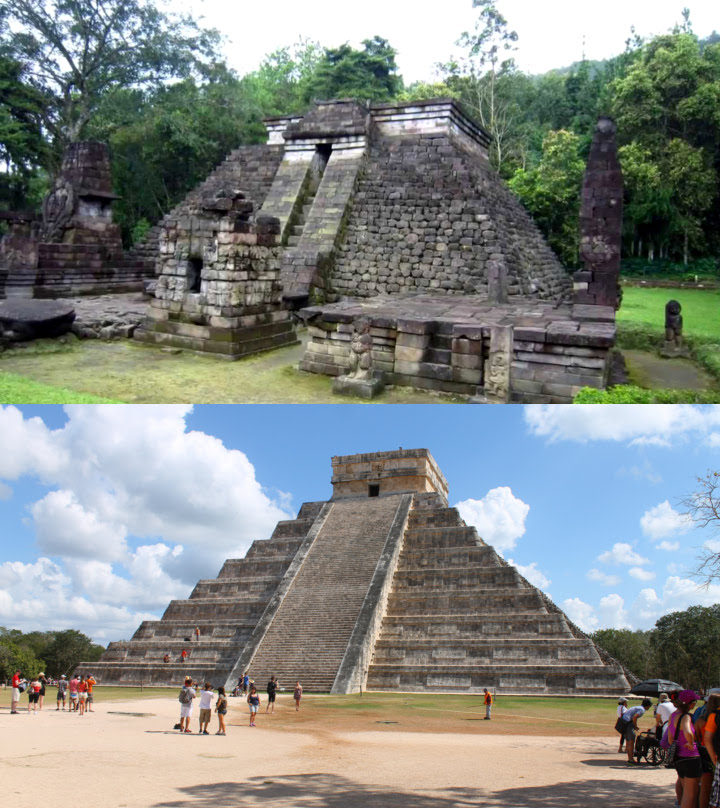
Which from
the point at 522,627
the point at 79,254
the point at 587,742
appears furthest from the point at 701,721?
the point at 79,254

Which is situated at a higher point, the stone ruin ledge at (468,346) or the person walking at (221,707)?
the stone ruin ledge at (468,346)

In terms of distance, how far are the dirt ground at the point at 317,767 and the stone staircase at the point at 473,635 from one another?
2993 millimetres

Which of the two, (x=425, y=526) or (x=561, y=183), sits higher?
(x=561, y=183)

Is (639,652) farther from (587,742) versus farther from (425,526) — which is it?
(587,742)

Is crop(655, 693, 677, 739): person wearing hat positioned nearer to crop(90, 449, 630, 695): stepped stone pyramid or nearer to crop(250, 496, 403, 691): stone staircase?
crop(90, 449, 630, 695): stepped stone pyramid

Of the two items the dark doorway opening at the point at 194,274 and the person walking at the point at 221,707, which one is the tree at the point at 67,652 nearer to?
the dark doorway opening at the point at 194,274

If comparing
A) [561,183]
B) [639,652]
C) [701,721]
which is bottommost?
[639,652]

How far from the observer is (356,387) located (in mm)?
10562

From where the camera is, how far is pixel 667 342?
13719 millimetres

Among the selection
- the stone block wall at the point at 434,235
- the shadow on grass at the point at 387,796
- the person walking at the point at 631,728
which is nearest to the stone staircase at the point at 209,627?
the stone block wall at the point at 434,235

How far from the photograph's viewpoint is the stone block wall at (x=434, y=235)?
17.1 metres

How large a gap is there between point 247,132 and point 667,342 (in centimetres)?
1974

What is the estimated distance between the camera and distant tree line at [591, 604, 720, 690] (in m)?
25.4

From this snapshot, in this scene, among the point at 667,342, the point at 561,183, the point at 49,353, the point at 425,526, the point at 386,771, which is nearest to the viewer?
the point at 386,771
